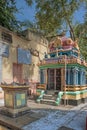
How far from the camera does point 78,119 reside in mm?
7363

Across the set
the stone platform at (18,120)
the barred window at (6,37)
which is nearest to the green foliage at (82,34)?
the barred window at (6,37)

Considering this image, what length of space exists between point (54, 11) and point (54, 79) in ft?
25.2

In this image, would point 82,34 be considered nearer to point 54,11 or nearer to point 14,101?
point 54,11

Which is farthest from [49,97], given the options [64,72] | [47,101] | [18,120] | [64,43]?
[18,120]

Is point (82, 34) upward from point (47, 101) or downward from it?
upward

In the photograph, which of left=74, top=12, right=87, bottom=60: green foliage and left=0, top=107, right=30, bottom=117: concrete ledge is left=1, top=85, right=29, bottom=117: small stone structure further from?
left=74, top=12, right=87, bottom=60: green foliage

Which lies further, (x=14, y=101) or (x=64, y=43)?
(x=64, y=43)

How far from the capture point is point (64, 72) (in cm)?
1119

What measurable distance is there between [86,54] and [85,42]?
5.21 ft

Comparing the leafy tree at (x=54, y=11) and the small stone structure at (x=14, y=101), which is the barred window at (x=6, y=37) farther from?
the small stone structure at (x=14, y=101)

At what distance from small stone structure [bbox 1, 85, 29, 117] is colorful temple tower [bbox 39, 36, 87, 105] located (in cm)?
305

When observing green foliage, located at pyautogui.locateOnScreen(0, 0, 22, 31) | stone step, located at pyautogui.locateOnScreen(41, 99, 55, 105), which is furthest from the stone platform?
green foliage, located at pyautogui.locateOnScreen(0, 0, 22, 31)

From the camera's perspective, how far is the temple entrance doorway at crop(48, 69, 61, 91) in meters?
11.9

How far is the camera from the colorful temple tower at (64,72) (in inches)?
425
